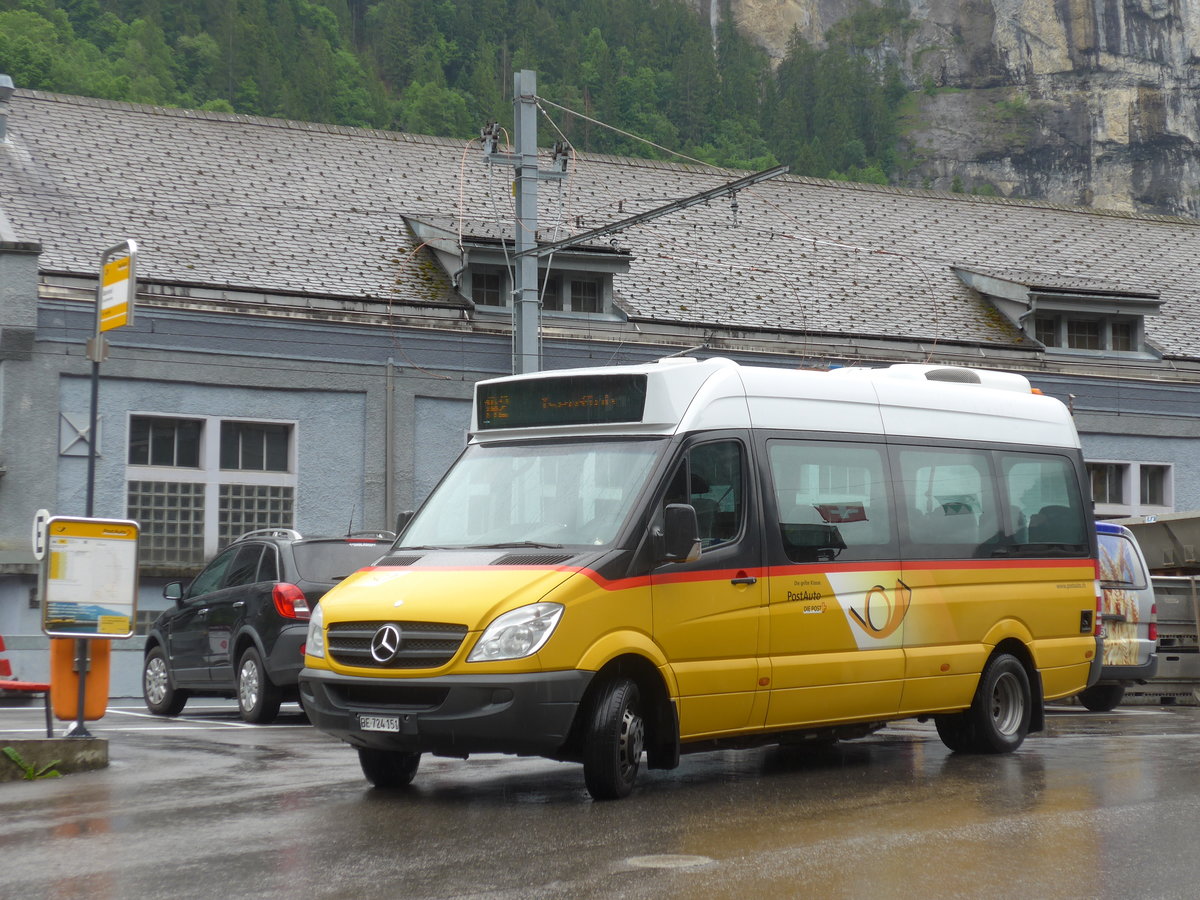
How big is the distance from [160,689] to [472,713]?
28.5 ft

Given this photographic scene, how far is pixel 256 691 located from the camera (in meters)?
14.8

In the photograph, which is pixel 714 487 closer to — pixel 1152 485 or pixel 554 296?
pixel 554 296

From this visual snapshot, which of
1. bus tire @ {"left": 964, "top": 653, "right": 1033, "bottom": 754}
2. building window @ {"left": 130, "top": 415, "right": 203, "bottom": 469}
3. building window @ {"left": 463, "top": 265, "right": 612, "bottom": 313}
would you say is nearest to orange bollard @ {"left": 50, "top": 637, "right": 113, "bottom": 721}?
bus tire @ {"left": 964, "top": 653, "right": 1033, "bottom": 754}

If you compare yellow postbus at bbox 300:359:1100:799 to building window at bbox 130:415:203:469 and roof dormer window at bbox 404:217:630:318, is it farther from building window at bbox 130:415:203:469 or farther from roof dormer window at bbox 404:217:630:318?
roof dormer window at bbox 404:217:630:318

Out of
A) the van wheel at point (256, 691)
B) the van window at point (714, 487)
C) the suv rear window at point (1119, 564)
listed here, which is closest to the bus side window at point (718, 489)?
the van window at point (714, 487)

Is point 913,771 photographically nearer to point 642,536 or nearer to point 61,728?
point 642,536

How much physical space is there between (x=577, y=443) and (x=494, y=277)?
16991mm

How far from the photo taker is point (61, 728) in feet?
43.6

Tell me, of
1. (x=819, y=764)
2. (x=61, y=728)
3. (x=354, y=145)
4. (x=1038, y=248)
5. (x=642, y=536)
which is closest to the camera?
(x=642, y=536)

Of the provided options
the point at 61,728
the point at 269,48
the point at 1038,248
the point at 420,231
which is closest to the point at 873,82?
the point at 269,48

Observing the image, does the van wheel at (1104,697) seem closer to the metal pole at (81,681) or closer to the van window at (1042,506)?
the van window at (1042,506)

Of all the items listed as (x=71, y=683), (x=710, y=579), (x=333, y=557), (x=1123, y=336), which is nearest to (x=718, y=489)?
(x=710, y=579)

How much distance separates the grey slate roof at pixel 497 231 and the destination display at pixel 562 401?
45.8 ft

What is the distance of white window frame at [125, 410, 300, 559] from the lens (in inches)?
912
